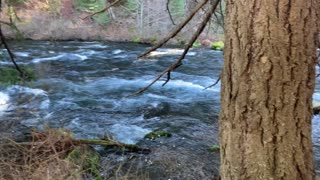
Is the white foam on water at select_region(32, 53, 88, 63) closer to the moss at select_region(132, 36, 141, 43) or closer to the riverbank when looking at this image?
the riverbank

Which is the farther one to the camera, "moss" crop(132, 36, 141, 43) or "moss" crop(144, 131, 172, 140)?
"moss" crop(132, 36, 141, 43)

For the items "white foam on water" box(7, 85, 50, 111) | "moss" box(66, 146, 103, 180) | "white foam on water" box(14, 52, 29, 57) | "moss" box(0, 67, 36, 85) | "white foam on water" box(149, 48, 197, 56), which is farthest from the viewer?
"white foam on water" box(149, 48, 197, 56)

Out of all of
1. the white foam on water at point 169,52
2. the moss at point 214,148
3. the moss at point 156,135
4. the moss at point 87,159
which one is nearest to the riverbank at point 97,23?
the white foam on water at point 169,52

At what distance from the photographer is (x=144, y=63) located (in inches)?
647

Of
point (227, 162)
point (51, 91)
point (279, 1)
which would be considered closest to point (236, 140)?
point (227, 162)

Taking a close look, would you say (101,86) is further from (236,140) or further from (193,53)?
(236,140)

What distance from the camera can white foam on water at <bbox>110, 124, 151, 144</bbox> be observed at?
7895 millimetres

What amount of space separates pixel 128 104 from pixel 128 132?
2.28 meters

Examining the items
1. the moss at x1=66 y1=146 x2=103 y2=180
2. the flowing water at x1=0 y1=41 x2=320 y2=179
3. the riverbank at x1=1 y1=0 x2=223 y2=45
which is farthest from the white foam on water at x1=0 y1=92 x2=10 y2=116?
the riverbank at x1=1 y1=0 x2=223 y2=45

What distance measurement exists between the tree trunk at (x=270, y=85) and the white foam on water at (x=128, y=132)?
19.3ft

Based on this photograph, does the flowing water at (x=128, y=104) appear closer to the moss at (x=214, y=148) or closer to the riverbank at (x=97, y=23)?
the moss at (x=214, y=148)

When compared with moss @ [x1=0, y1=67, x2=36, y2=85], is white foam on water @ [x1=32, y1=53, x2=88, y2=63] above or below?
below

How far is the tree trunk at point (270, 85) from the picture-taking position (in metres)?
1.81

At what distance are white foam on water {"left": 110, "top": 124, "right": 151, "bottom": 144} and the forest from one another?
19 mm
